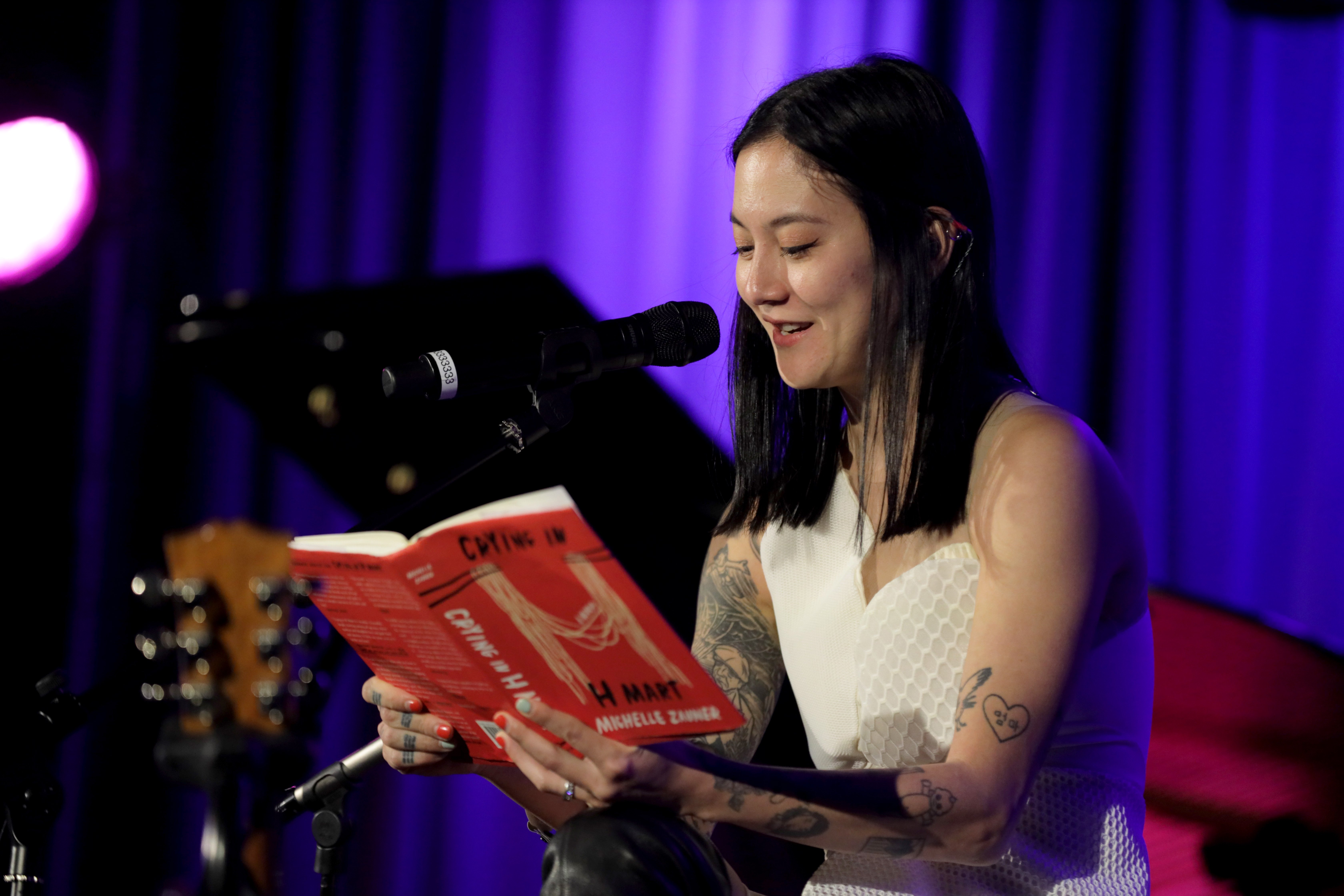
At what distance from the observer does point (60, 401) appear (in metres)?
3.45

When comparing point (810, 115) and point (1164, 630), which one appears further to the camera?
point (1164, 630)

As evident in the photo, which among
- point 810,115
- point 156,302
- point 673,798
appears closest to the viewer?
point 673,798

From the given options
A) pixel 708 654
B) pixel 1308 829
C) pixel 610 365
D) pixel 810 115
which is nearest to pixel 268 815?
pixel 708 654

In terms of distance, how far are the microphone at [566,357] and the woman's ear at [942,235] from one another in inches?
11.5

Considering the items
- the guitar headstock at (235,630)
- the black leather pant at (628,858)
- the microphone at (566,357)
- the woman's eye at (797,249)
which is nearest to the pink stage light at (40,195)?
the guitar headstock at (235,630)

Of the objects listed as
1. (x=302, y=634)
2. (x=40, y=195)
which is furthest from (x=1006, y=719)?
Result: (x=40, y=195)

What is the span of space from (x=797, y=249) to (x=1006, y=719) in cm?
62

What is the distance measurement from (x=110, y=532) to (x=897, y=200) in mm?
2806

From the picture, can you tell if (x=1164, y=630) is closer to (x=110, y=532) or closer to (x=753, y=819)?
(x=753, y=819)

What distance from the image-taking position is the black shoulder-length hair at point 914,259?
1.43 meters

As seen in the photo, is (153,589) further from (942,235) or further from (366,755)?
(942,235)

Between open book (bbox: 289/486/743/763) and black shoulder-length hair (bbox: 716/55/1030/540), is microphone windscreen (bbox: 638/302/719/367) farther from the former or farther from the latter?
open book (bbox: 289/486/743/763)

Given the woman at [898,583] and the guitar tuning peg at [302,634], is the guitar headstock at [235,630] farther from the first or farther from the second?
the woman at [898,583]

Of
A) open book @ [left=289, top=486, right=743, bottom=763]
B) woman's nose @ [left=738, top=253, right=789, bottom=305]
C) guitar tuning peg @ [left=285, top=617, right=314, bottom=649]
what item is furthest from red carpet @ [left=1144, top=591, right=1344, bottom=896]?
guitar tuning peg @ [left=285, top=617, right=314, bottom=649]
